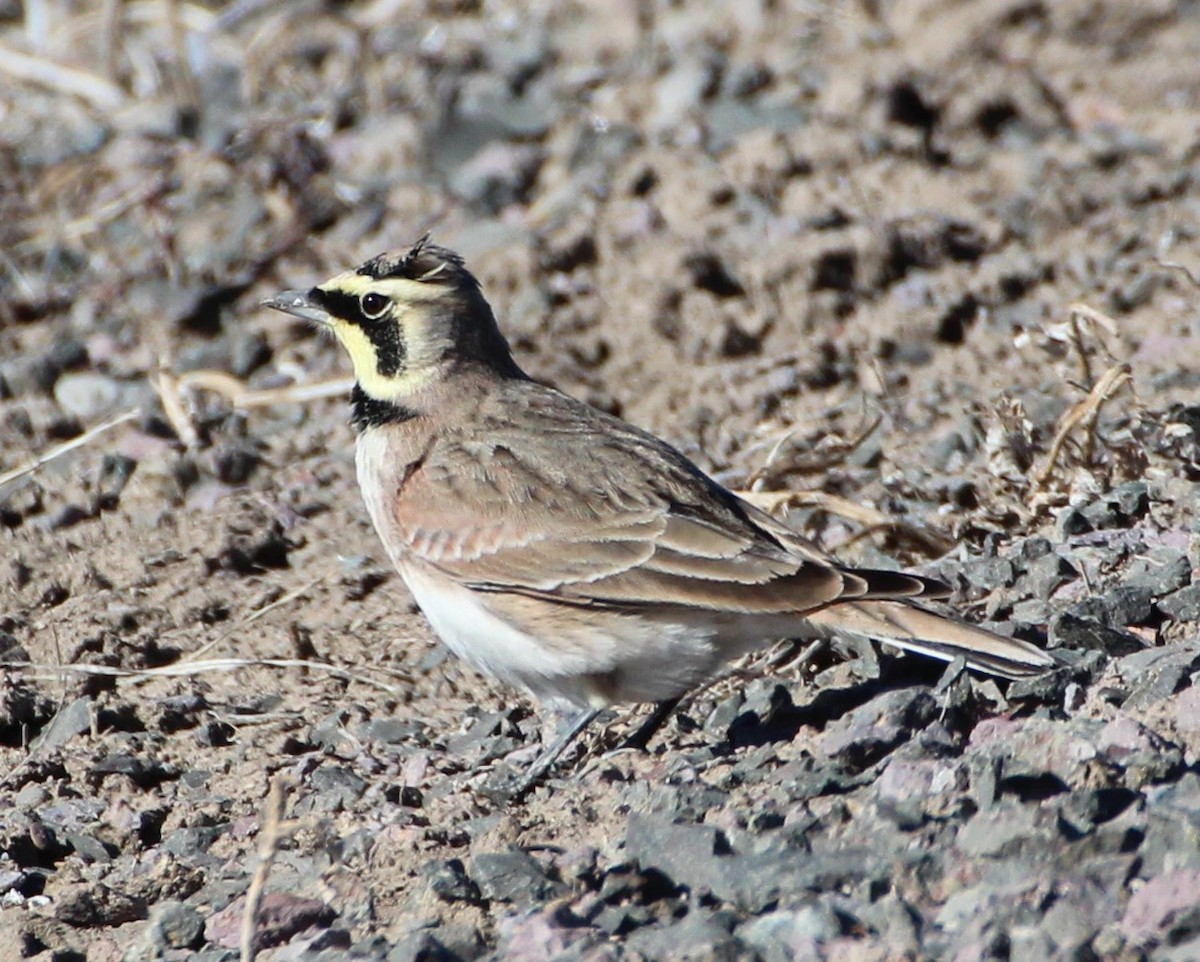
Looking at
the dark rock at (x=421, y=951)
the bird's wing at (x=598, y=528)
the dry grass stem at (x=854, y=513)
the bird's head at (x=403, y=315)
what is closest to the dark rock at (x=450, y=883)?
the dark rock at (x=421, y=951)

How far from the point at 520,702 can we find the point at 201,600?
4.29 ft

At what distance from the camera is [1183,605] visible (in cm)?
520

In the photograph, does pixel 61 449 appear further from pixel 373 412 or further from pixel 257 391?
pixel 373 412

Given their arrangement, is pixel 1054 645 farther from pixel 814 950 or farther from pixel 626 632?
pixel 814 950

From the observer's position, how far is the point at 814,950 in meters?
3.66

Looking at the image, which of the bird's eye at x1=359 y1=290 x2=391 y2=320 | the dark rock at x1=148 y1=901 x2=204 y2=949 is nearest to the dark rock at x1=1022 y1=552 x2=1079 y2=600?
the bird's eye at x1=359 y1=290 x2=391 y2=320

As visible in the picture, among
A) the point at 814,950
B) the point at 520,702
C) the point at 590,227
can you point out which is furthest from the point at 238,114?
the point at 814,950

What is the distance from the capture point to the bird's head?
19.2 feet

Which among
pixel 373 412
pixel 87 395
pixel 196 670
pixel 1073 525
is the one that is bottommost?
pixel 1073 525

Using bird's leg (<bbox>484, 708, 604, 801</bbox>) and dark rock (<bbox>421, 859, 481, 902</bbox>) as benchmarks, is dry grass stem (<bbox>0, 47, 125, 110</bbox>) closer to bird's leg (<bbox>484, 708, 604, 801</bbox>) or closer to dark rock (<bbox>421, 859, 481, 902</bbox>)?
bird's leg (<bbox>484, 708, 604, 801</bbox>)

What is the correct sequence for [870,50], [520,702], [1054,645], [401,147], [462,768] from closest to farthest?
[1054,645], [462,768], [520,702], [401,147], [870,50]

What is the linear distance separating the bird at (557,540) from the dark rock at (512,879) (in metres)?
0.88

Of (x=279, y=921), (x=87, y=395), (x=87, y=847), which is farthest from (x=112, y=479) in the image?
(x=279, y=921)

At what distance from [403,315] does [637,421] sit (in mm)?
1939
